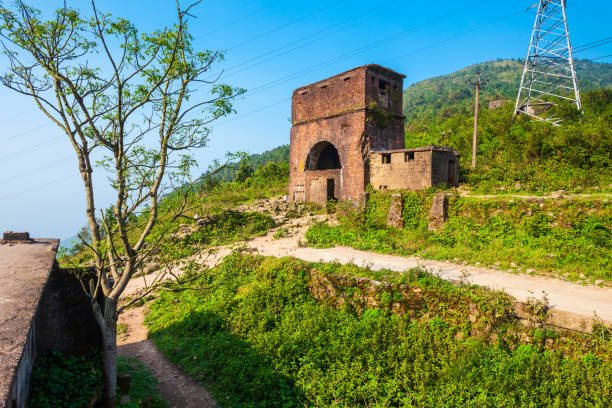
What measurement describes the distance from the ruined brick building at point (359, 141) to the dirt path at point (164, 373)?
10.2 metres

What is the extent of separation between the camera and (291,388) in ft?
20.1

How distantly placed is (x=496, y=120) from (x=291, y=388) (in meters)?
25.2

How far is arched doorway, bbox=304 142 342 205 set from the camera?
16.9 metres

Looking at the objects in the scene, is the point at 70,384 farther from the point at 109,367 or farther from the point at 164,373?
the point at 164,373

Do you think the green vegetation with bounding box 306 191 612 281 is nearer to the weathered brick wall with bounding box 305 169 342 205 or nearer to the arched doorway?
the weathered brick wall with bounding box 305 169 342 205

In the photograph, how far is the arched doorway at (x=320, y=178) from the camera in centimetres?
1692

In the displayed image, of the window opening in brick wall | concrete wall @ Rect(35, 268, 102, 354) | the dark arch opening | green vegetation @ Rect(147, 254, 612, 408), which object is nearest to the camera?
concrete wall @ Rect(35, 268, 102, 354)

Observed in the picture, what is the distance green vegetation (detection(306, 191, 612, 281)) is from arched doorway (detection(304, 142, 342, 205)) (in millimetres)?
3517

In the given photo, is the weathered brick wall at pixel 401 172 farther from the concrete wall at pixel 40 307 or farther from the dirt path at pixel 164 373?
the concrete wall at pixel 40 307

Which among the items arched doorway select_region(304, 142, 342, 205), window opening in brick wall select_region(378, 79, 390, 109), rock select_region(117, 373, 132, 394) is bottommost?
rock select_region(117, 373, 132, 394)

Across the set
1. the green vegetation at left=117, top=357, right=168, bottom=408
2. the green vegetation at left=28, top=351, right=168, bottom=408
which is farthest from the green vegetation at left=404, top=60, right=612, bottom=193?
the green vegetation at left=28, top=351, right=168, bottom=408

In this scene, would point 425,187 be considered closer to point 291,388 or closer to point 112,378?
point 291,388

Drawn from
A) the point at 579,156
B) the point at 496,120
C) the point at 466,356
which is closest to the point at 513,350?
the point at 466,356

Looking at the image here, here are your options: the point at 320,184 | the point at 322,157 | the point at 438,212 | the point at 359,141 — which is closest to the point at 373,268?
the point at 438,212
